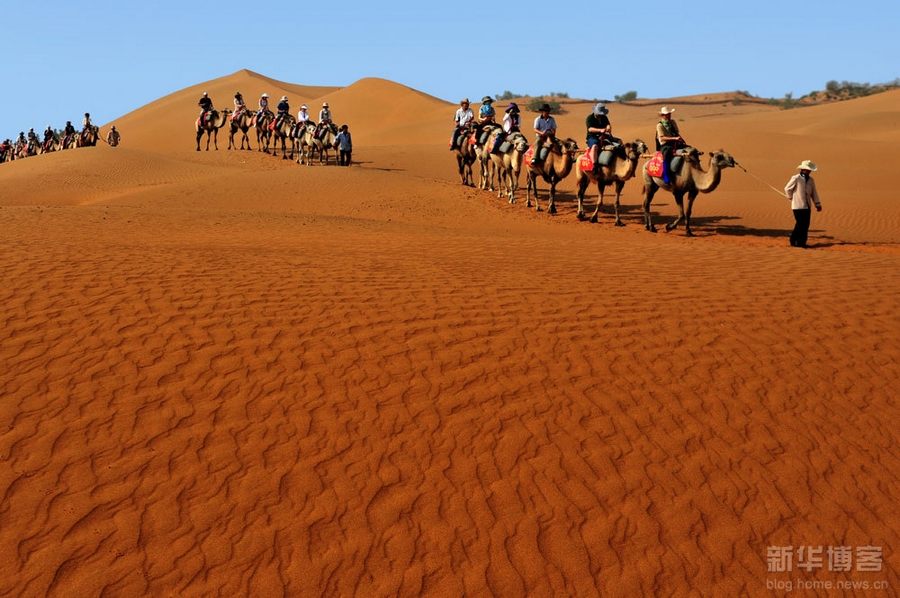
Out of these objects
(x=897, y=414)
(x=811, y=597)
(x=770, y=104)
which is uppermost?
(x=770, y=104)

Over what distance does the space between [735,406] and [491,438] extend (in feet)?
7.57

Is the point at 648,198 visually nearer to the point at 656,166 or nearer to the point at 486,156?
the point at 656,166

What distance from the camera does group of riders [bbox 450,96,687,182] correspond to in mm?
18016

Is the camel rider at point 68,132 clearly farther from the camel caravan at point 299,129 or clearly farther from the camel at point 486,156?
the camel at point 486,156

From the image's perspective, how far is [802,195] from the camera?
52.2 feet

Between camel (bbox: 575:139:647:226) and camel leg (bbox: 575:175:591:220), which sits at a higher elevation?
camel (bbox: 575:139:647:226)

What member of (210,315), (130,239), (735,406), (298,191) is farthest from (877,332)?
(298,191)

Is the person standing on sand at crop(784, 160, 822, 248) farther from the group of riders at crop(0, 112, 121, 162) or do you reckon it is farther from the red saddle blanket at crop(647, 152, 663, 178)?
the group of riders at crop(0, 112, 121, 162)

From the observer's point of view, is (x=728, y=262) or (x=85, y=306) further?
(x=728, y=262)

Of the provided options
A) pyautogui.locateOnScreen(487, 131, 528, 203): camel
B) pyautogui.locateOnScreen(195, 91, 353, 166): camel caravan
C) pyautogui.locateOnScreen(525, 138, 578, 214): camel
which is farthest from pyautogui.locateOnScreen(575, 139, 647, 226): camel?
pyautogui.locateOnScreen(195, 91, 353, 166): camel caravan

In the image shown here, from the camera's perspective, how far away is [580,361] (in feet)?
26.7

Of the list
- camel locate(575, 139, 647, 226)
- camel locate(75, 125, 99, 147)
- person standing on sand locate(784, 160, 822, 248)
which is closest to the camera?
person standing on sand locate(784, 160, 822, 248)

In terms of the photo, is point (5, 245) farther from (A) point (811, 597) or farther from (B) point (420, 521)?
(A) point (811, 597)

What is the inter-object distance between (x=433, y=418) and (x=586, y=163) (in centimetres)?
1424
